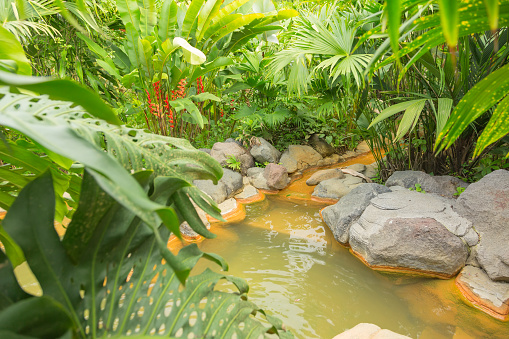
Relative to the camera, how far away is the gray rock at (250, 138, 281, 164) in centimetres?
482

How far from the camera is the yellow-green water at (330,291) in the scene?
1.82 m

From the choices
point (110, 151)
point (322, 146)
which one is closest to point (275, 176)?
A: point (322, 146)

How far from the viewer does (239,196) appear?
4062 millimetres

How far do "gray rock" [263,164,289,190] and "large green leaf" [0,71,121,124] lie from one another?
12.7ft

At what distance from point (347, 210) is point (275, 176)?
5.02 ft

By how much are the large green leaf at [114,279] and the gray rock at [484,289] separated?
205 cm

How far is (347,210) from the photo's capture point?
285cm

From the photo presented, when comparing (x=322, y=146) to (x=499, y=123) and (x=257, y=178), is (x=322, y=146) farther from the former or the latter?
(x=499, y=123)

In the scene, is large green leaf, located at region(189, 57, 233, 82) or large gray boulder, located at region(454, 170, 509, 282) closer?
large gray boulder, located at region(454, 170, 509, 282)

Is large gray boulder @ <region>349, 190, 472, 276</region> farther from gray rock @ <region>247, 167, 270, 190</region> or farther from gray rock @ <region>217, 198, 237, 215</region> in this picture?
gray rock @ <region>247, 167, 270, 190</region>

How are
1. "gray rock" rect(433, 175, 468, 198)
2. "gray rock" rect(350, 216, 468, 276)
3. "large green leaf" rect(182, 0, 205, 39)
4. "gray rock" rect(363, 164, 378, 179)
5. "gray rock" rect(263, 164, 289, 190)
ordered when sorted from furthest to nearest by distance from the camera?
"gray rock" rect(363, 164, 378, 179)
"gray rock" rect(263, 164, 289, 190)
"large green leaf" rect(182, 0, 205, 39)
"gray rock" rect(433, 175, 468, 198)
"gray rock" rect(350, 216, 468, 276)

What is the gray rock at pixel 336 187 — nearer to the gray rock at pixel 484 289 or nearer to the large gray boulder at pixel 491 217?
the large gray boulder at pixel 491 217

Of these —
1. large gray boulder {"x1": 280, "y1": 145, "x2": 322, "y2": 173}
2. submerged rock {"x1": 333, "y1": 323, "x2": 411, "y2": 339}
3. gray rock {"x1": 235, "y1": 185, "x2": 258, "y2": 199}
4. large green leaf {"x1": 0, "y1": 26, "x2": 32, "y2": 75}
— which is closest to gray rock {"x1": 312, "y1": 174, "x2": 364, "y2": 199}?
gray rock {"x1": 235, "y1": 185, "x2": 258, "y2": 199}

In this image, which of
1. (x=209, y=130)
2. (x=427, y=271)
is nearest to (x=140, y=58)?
(x=209, y=130)
